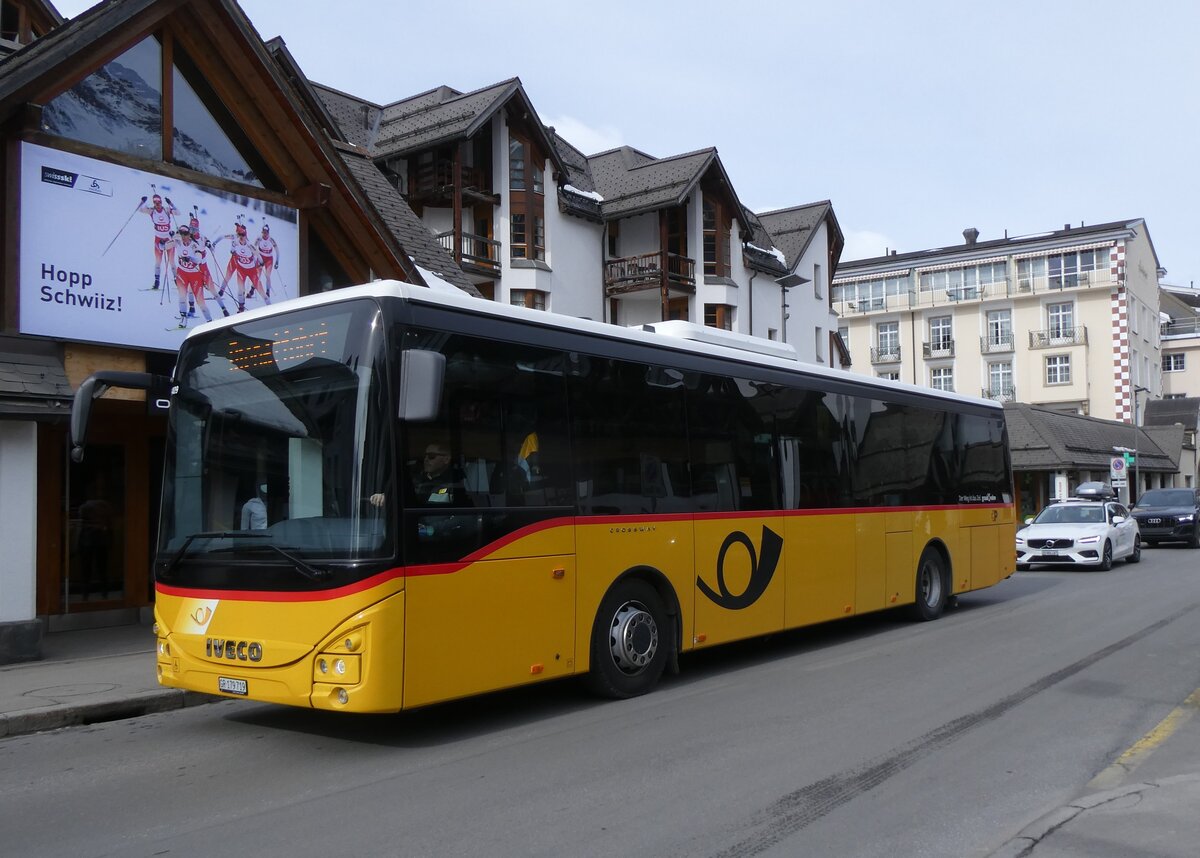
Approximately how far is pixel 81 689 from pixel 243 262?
5827mm

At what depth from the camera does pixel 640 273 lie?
1443 inches

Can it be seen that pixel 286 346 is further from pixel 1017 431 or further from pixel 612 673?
pixel 1017 431

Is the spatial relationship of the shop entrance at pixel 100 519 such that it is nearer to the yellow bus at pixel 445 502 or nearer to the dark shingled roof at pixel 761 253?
the yellow bus at pixel 445 502

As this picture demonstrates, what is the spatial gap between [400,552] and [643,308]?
3217cm

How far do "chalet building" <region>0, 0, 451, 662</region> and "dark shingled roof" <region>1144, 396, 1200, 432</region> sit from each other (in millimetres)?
66139

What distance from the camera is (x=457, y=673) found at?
7336mm

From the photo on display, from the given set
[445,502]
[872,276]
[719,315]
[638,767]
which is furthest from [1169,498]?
[872,276]

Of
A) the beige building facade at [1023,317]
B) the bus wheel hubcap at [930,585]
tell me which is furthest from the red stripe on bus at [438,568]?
the beige building facade at [1023,317]

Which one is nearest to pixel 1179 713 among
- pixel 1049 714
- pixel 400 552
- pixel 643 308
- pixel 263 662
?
pixel 1049 714

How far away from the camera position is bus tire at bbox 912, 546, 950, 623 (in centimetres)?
1420

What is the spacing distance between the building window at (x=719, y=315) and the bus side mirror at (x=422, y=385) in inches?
1291

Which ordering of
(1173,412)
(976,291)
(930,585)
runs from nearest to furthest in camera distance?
(930,585) → (1173,412) → (976,291)

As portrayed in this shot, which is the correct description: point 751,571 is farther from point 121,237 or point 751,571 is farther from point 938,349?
point 938,349

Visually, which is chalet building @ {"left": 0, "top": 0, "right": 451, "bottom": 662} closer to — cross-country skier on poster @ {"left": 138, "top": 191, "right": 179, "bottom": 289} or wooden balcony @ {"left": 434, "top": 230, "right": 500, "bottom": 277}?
cross-country skier on poster @ {"left": 138, "top": 191, "right": 179, "bottom": 289}
